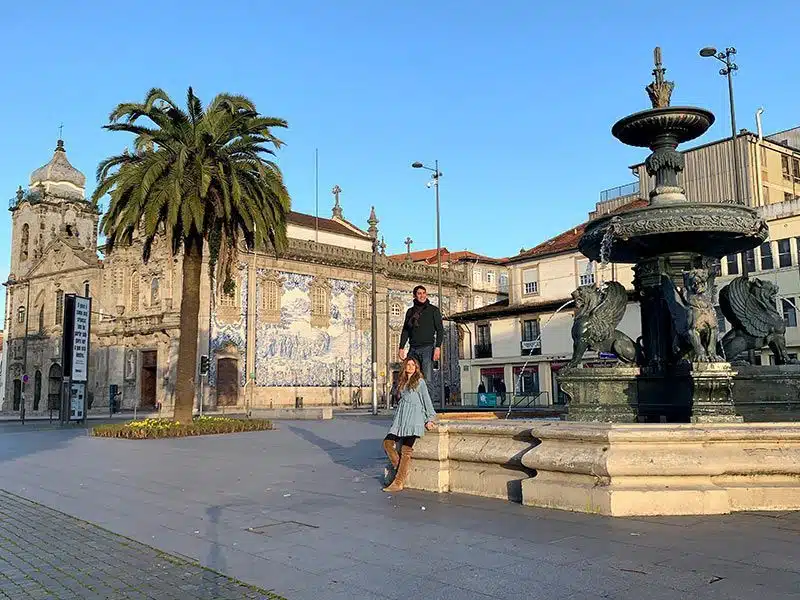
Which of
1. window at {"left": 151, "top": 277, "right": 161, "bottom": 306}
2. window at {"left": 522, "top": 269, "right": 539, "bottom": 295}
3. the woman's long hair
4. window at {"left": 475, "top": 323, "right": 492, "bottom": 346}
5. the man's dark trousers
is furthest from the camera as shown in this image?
window at {"left": 151, "top": 277, "right": 161, "bottom": 306}

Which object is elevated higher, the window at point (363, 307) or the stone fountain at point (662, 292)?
the window at point (363, 307)

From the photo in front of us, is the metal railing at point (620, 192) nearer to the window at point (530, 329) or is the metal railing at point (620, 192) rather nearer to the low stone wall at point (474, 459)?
the window at point (530, 329)

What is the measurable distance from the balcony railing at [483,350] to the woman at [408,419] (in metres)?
38.6

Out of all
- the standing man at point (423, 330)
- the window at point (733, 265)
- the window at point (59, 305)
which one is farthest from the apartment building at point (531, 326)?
the window at point (59, 305)

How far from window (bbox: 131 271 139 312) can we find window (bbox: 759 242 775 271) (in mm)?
37715

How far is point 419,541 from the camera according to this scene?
6027 millimetres

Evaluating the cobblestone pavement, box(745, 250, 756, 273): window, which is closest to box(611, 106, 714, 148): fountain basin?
the cobblestone pavement

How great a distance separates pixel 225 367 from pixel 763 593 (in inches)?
1691

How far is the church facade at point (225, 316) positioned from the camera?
46.1m

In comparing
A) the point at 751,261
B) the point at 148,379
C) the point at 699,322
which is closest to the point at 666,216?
the point at 699,322

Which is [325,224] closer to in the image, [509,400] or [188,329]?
[509,400]

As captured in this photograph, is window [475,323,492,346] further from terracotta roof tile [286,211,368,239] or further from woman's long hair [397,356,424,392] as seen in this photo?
woman's long hair [397,356,424,392]

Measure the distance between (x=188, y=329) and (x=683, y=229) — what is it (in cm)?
1574

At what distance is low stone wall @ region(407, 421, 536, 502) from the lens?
7836 mm
